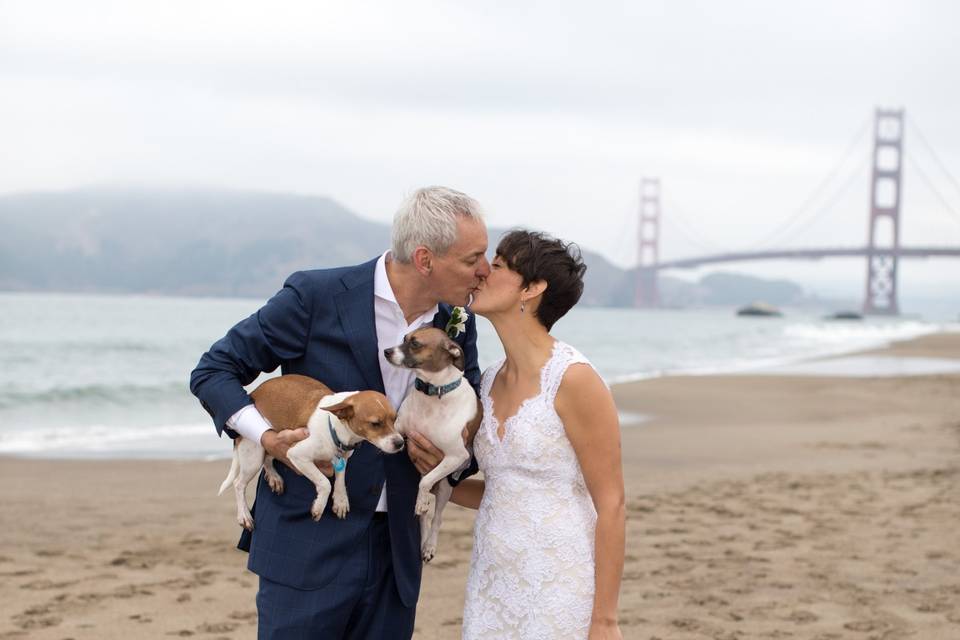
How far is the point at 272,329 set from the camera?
2.44 m

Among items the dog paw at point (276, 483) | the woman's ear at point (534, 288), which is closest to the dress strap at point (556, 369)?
the woman's ear at point (534, 288)

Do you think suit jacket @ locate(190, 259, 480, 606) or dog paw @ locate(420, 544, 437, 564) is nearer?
suit jacket @ locate(190, 259, 480, 606)

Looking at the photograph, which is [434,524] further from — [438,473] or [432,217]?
[432,217]

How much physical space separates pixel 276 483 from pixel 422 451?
13.2 inches

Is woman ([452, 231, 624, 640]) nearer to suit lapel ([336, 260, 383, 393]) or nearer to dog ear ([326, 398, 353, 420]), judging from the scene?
suit lapel ([336, 260, 383, 393])

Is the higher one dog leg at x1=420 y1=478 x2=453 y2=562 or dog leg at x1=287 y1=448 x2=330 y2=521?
dog leg at x1=287 y1=448 x2=330 y2=521

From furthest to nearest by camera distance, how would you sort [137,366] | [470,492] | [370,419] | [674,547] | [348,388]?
1. [137,366]
2. [674,547]
3. [470,492]
4. [348,388]
5. [370,419]

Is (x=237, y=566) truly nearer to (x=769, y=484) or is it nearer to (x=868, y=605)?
(x=868, y=605)

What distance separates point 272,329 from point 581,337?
39617 mm

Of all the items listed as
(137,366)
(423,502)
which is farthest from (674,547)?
(137,366)

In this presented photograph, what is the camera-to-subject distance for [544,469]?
2.47 metres

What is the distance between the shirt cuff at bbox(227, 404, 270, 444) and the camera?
2.39 m

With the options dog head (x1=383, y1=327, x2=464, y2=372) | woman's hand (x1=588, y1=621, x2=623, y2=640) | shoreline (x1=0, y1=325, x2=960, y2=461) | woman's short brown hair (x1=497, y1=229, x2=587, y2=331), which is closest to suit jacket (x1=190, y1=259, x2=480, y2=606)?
dog head (x1=383, y1=327, x2=464, y2=372)

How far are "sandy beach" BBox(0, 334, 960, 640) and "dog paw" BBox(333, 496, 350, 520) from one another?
97.0 inches
